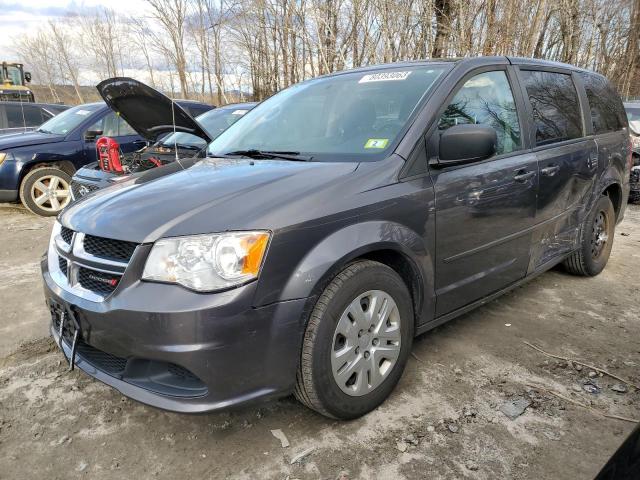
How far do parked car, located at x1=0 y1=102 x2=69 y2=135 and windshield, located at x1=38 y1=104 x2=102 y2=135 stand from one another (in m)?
3.42

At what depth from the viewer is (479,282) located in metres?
2.88

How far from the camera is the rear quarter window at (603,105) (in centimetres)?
398

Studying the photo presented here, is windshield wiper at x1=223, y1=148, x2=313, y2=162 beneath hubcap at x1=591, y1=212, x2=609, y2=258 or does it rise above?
above

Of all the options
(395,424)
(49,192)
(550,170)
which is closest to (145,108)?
(49,192)

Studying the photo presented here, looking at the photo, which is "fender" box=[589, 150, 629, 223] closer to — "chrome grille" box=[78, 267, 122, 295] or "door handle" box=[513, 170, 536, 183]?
"door handle" box=[513, 170, 536, 183]

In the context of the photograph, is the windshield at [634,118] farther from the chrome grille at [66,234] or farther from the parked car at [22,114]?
the parked car at [22,114]

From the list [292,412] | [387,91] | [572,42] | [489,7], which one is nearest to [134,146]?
[387,91]

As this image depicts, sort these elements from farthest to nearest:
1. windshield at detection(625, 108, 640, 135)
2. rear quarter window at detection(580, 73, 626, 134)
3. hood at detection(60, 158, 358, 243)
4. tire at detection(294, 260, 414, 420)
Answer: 1. windshield at detection(625, 108, 640, 135)
2. rear quarter window at detection(580, 73, 626, 134)
3. tire at detection(294, 260, 414, 420)
4. hood at detection(60, 158, 358, 243)

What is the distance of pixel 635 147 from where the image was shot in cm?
830

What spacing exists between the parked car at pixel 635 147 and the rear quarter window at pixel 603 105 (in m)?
4.03

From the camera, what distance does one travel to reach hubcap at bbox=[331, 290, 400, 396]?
7.07ft

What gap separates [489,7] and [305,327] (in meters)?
10.3

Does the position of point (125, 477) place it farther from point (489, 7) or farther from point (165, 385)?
point (489, 7)

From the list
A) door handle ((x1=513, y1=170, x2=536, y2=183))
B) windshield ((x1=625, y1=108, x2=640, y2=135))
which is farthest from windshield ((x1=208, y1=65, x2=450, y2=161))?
windshield ((x1=625, y1=108, x2=640, y2=135))
